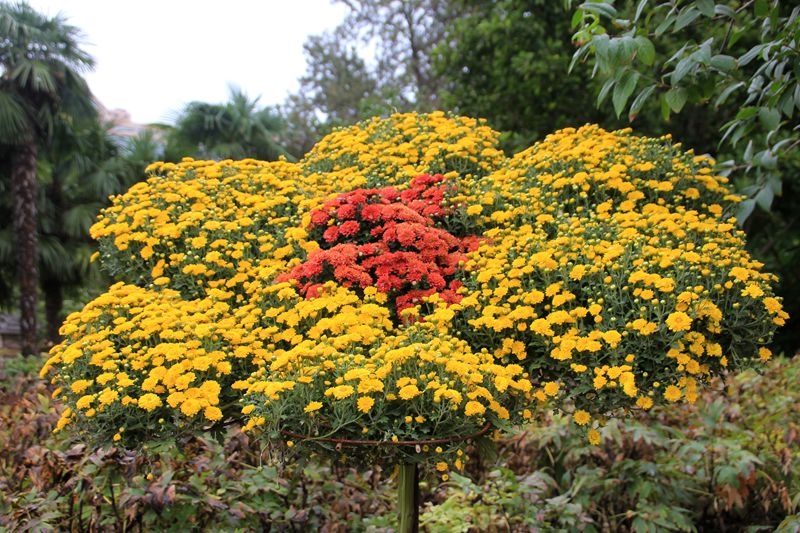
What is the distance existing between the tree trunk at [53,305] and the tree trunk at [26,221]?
5.46ft

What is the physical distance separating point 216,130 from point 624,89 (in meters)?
12.1

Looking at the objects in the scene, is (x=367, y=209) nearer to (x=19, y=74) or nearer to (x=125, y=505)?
(x=125, y=505)

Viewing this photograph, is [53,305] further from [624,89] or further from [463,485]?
[624,89]

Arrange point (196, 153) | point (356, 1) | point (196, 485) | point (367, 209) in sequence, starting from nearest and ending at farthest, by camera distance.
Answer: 1. point (367, 209)
2. point (196, 485)
3. point (196, 153)
4. point (356, 1)

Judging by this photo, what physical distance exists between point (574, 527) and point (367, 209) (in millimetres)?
2154

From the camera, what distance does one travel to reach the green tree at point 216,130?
13812 mm

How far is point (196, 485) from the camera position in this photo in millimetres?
3816

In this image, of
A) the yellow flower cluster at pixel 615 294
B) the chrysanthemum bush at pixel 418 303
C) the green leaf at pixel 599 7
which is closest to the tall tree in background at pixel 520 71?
the chrysanthemum bush at pixel 418 303

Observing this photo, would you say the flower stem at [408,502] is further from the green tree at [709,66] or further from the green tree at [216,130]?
the green tree at [216,130]

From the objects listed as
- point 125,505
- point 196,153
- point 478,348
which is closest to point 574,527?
point 478,348

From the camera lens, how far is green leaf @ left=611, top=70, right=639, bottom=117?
289cm

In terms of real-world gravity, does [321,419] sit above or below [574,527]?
above

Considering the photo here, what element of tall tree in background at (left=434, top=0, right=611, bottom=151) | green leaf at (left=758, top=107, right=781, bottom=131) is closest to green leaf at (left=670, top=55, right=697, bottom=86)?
green leaf at (left=758, top=107, right=781, bottom=131)

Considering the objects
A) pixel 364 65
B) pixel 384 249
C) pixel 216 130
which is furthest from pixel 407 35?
pixel 384 249
